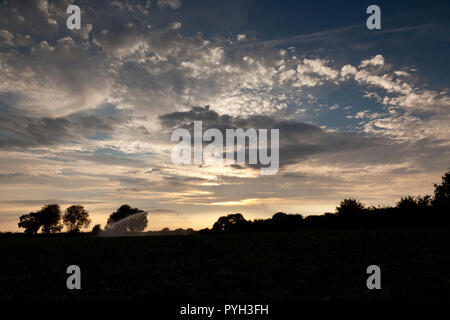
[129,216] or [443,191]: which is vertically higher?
[443,191]

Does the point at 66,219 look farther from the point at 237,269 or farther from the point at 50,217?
the point at 237,269

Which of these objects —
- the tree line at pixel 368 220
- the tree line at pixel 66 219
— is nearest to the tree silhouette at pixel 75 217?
the tree line at pixel 66 219

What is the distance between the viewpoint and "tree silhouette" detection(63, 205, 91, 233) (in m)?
150

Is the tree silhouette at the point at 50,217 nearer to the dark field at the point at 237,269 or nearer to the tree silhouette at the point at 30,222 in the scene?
the tree silhouette at the point at 30,222

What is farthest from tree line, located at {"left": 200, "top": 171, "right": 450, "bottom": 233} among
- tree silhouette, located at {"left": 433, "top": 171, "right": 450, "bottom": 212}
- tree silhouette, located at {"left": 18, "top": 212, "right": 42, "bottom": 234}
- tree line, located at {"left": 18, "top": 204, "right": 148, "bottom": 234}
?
Answer: tree silhouette, located at {"left": 18, "top": 212, "right": 42, "bottom": 234}

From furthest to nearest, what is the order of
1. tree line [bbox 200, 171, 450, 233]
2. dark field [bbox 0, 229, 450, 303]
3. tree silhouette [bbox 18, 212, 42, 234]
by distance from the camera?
tree silhouette [bbox 18, 212, 42, 234] → tree line [bbox 200, 171, 450, 233] → dark field [bbox 0, 229, 450, 303]

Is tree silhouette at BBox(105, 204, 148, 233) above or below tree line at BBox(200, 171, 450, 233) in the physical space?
below

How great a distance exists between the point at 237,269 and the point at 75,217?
151m

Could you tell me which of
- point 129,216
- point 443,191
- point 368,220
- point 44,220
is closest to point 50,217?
point 44,220

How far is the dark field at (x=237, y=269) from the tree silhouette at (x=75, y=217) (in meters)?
131

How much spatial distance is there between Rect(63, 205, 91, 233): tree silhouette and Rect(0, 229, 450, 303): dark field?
131181mm

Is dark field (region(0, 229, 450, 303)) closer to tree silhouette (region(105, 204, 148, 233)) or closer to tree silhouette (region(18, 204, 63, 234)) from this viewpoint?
tree silhouette (region(105, 204, 148, 233))

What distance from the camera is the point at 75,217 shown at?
151 meters

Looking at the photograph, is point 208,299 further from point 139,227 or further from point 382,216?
point 139,227
